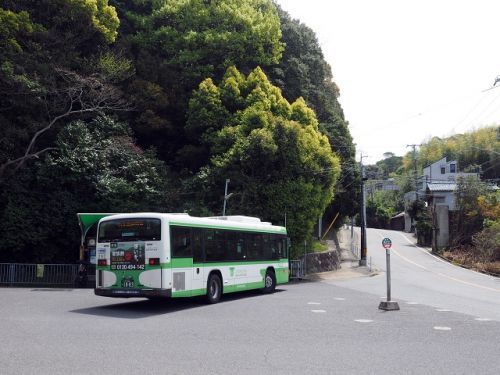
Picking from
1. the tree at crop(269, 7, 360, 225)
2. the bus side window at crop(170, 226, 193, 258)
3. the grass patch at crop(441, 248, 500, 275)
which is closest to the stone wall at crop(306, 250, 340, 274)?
the tree at crop(269, 7, 360, 225)

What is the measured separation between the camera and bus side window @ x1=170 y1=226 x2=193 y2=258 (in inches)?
600

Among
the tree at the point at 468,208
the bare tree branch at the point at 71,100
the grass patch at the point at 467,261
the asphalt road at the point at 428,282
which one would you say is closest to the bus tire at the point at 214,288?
the asphalt road at the point at 428,282

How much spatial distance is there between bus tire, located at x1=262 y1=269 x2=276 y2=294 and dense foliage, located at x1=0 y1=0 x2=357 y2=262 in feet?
28.3

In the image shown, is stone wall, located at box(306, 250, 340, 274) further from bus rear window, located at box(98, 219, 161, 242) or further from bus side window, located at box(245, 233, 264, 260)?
bus rear window, located at box(98, 219, 161, 242)

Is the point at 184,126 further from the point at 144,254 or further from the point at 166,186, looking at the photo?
the point at 144,254

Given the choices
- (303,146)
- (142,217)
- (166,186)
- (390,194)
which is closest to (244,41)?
(303,146)

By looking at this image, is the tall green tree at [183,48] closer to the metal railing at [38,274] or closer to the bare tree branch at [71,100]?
the bare tree branch at [71,100]

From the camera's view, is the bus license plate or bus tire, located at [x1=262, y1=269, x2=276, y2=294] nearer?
the bus license plate

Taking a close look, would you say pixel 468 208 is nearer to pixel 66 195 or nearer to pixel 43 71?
pixel 66 195

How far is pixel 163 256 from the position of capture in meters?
14.7

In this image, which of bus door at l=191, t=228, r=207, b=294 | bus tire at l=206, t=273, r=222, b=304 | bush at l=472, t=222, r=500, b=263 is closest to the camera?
bus door at l=191, t=228, r=207, b=294

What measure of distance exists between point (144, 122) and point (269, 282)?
17.8 metres

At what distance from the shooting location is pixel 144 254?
49.1 ft

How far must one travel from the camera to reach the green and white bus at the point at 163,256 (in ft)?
48.7
